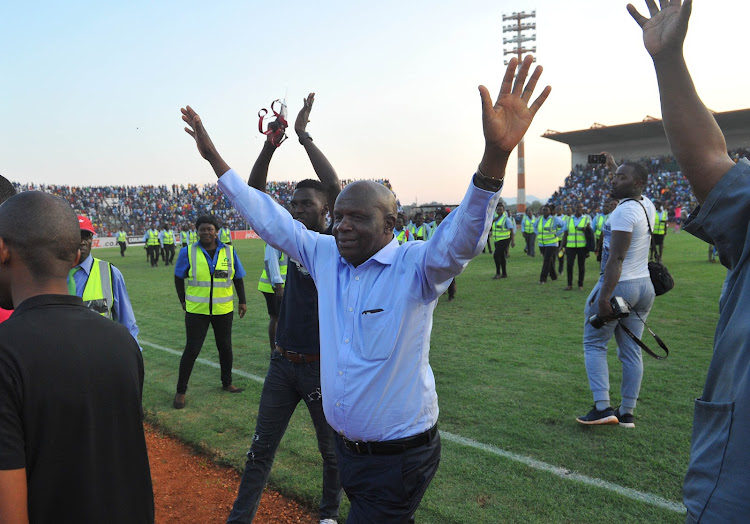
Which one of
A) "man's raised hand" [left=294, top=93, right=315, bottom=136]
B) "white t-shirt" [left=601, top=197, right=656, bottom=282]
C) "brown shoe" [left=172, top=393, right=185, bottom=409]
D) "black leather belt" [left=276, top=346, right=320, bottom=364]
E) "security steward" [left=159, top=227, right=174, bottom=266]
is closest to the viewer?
"black leather belt" [left=276, top=346, right=320, bottom=364]

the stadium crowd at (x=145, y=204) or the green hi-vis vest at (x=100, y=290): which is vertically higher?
the stadium crowd at (x=145, y=204)

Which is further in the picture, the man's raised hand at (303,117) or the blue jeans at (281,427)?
the man's raised hand at (303,117)

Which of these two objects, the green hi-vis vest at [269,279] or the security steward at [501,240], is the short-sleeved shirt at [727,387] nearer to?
the green hi-vis vest at [269,279]

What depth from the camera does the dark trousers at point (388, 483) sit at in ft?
7.13

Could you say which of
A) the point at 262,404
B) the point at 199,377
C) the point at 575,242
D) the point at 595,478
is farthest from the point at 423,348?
the point at 575,242

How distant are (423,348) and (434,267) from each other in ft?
1.39

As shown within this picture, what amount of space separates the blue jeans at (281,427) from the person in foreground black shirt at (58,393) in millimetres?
1439

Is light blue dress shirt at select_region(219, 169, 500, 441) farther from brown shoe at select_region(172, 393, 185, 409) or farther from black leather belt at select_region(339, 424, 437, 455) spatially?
brown shoe at select_region(172, 393, 185, 409)

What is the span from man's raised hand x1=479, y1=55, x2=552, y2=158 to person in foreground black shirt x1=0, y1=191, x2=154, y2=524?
144 cm

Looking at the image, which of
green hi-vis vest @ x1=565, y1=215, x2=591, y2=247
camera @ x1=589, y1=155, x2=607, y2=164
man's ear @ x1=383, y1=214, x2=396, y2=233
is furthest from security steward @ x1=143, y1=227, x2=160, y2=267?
man's ear @ x1=383, y1=214, x2=396, y2=233

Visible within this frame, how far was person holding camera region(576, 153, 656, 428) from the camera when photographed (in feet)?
14.5

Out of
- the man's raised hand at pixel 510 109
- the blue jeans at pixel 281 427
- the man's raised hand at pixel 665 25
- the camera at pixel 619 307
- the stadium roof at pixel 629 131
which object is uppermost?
the stadium roof at pixel 629 131

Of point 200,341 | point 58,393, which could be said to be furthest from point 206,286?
point 58,393

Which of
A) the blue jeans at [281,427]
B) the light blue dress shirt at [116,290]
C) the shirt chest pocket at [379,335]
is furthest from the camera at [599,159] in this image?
the light blue dress shirt at [116,290]
